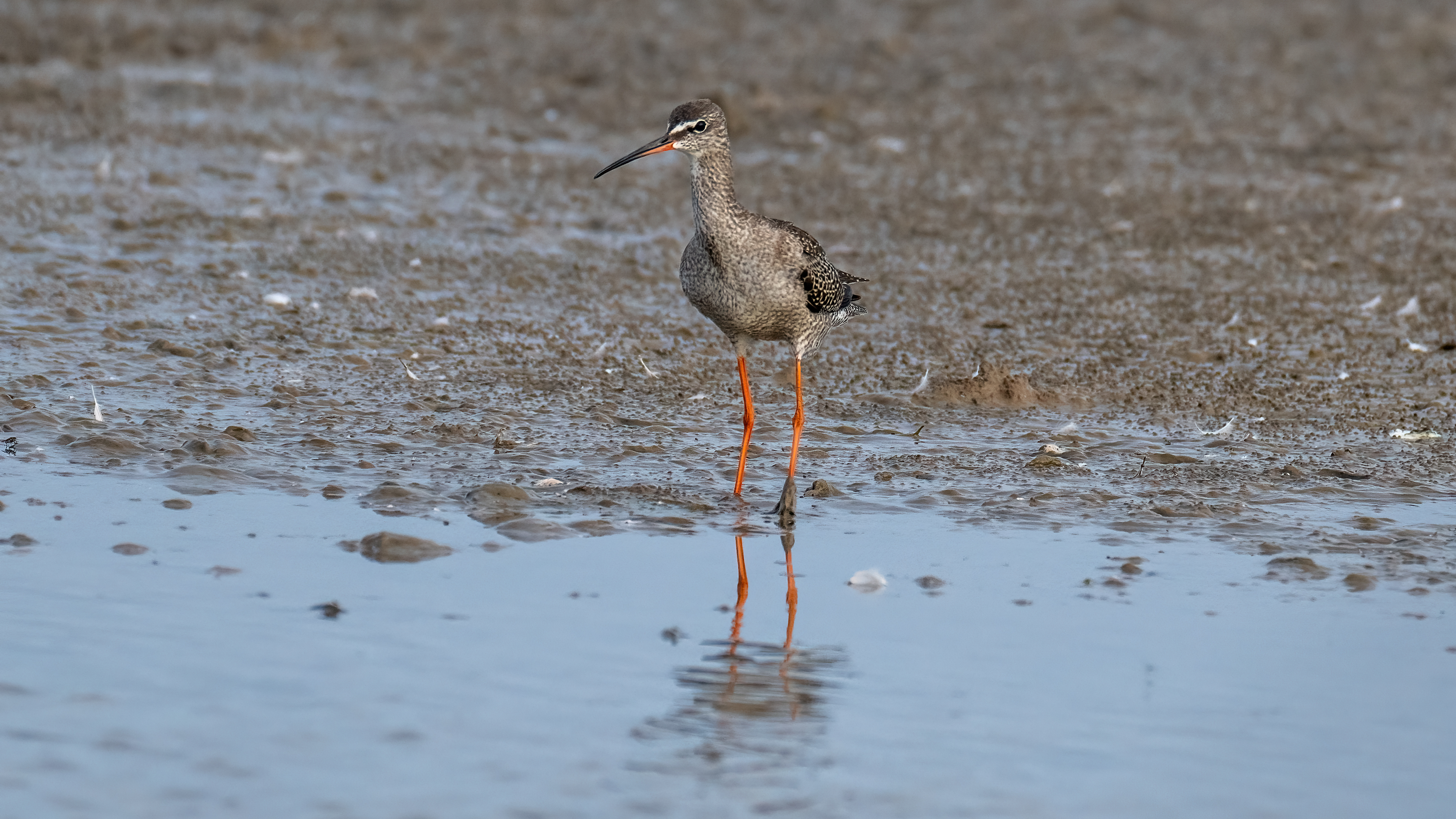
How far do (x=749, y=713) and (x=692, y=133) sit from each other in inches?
140

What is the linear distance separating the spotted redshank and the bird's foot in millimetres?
481

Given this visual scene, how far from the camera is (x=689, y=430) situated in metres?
8.23

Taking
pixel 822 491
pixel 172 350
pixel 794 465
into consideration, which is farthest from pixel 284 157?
pixel 822 491

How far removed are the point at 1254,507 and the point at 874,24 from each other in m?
13.4

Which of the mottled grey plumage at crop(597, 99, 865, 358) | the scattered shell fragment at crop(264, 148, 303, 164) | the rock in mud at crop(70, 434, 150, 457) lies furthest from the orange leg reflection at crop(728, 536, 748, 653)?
the scattered shell fragment at crop(264, 148, 303, 164)

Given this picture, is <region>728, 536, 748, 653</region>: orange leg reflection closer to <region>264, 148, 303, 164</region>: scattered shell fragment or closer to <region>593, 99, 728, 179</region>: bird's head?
<region>593, 99, 728, 179</region>: bird's head

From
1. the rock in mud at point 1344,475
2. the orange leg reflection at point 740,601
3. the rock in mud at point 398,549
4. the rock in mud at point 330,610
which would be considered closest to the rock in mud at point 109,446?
the rock in mud at point 398,549

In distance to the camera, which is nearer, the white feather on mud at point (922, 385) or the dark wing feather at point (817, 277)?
the dark wing feather at point (817, 277)

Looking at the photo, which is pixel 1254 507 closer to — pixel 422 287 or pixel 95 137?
pixel 422 287

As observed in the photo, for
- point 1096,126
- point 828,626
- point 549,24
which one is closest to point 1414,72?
point 1096,126

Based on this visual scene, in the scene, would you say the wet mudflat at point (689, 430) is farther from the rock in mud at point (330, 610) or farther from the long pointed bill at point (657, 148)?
the long pointed bill at point (657, 148)

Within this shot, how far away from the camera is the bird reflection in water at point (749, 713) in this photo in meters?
4.66

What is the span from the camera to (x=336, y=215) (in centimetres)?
1177

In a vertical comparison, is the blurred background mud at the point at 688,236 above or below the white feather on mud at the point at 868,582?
above
